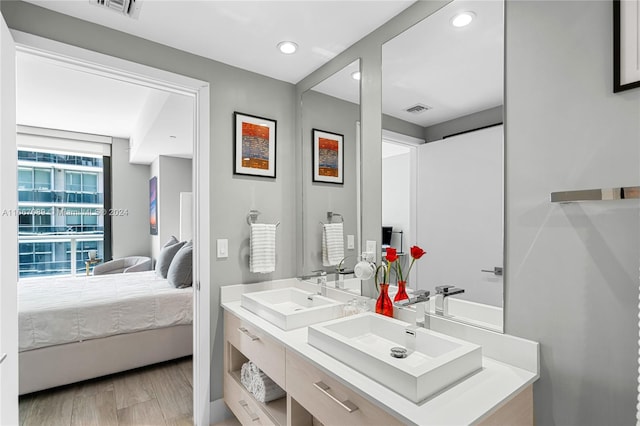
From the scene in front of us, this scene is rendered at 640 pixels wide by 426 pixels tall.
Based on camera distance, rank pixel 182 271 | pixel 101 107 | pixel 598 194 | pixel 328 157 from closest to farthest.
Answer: pixel 598 194 → pixel 328 157 → pixel 182 271 → pixel 101 107

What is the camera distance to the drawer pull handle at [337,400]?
3.67ft

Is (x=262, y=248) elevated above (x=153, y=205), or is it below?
below

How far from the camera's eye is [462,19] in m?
1.41

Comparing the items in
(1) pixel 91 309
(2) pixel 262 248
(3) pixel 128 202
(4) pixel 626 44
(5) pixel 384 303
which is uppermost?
(4) pixel 626 44

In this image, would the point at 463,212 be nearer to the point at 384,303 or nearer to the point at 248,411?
the point at 384,303

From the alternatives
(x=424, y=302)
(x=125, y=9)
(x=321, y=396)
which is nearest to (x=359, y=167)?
(x=424, y=302)

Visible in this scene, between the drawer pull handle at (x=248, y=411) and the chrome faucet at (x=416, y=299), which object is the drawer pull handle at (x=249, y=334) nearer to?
the drawer pull handle at (x=248, y=411)

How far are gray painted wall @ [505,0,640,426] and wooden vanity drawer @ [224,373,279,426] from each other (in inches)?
50.2

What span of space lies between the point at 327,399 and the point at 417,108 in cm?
136

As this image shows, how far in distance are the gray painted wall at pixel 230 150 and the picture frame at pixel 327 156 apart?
26 centimetres

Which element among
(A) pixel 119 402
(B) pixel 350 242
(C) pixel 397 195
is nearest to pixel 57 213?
(A) pixel 119 402

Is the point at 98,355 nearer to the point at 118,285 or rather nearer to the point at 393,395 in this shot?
the point at 118,285

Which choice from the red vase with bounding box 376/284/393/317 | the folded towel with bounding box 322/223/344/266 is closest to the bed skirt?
the folded towel with bounding box 322/223/344/266

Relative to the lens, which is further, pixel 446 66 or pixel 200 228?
pixel 200 228
